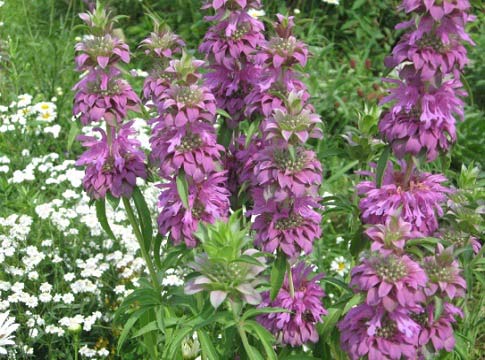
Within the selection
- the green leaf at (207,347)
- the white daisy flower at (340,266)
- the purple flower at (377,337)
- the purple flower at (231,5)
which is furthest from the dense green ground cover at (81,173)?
the green leaf at (207,347)

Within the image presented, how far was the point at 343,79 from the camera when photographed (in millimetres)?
4848

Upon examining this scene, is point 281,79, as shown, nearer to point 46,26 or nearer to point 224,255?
point 224,255

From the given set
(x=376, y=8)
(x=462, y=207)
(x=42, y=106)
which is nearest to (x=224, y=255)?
(x=462, y=207)

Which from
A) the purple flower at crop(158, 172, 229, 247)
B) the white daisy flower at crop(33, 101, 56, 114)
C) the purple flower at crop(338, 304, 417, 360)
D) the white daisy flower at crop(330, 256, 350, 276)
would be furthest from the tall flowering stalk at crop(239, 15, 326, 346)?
the white daisy flower at crop(33, 101, 56, 114)

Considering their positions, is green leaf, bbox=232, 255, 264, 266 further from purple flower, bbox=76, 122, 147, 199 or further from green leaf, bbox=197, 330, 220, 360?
purple flower, bbox=76, 122, 147, 199

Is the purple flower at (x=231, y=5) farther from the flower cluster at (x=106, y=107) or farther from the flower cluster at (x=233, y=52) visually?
the flower cluster at (x=106, y=107)

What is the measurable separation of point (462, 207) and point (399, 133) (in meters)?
0.43

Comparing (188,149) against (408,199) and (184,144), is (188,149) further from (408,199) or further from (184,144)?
(408,199)

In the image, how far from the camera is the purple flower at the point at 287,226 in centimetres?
203

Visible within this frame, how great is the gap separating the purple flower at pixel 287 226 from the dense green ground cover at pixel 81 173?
19 cm

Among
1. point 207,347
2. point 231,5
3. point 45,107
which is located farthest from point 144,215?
point 45,107

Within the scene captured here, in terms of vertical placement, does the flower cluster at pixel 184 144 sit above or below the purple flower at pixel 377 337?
above

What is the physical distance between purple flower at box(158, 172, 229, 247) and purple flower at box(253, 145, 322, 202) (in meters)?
0.20

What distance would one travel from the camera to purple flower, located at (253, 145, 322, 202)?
6.32 feet
